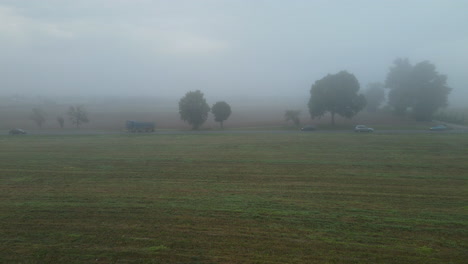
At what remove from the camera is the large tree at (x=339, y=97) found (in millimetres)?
47938

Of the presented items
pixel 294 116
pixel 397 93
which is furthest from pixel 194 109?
pixel 397 93

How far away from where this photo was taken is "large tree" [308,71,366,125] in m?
47.9

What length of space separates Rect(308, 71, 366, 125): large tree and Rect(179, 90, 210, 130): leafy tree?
58.4ft

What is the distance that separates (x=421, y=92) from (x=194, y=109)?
134 feet

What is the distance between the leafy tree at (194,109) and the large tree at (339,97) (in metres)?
17.8

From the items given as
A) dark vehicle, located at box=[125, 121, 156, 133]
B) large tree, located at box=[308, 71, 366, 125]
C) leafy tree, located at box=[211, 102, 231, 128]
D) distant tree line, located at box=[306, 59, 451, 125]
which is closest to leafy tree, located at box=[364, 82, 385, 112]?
distant tree line, located at box=[306, 59, 451, 125]

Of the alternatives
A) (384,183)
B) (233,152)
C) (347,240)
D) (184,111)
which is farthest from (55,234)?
(184,111)

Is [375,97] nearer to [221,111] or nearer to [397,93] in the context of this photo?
[397,93]

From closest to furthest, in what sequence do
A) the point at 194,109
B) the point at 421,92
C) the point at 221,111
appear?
the point at 194,109 < the point at 221,111 < the point at 421,92

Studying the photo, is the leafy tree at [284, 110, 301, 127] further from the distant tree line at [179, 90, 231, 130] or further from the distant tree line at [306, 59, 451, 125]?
the distant tree line at [179, 90, 231, 130]

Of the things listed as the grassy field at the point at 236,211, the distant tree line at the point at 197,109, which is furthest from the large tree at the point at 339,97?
the grassy field at the point at 236,211

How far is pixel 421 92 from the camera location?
5541 cm

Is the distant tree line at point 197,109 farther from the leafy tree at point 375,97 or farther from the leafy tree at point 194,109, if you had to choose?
the leafy tree at point 375,97

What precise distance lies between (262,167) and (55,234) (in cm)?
1122
